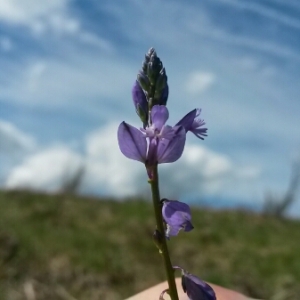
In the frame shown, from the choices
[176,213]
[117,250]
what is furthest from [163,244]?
[117,250]

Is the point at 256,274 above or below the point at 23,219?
below

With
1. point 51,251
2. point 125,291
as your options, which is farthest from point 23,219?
point 125,291

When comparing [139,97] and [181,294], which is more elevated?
[139,97]

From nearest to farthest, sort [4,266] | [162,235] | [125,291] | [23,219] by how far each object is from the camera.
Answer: [162,235], [125,291], [4,266], [23,219]

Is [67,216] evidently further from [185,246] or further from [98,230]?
[185,246]

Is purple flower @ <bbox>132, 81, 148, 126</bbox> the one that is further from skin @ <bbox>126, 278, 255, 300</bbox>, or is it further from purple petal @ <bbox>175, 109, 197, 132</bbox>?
skin @ <bbox>126, 278, 255, 300</bbox>

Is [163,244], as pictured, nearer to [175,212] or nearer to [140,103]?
[175,212]

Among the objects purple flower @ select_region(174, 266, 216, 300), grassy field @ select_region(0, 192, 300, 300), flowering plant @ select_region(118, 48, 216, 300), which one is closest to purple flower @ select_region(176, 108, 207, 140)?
flowering plant @ select_region(118, 48, 216, 300)
